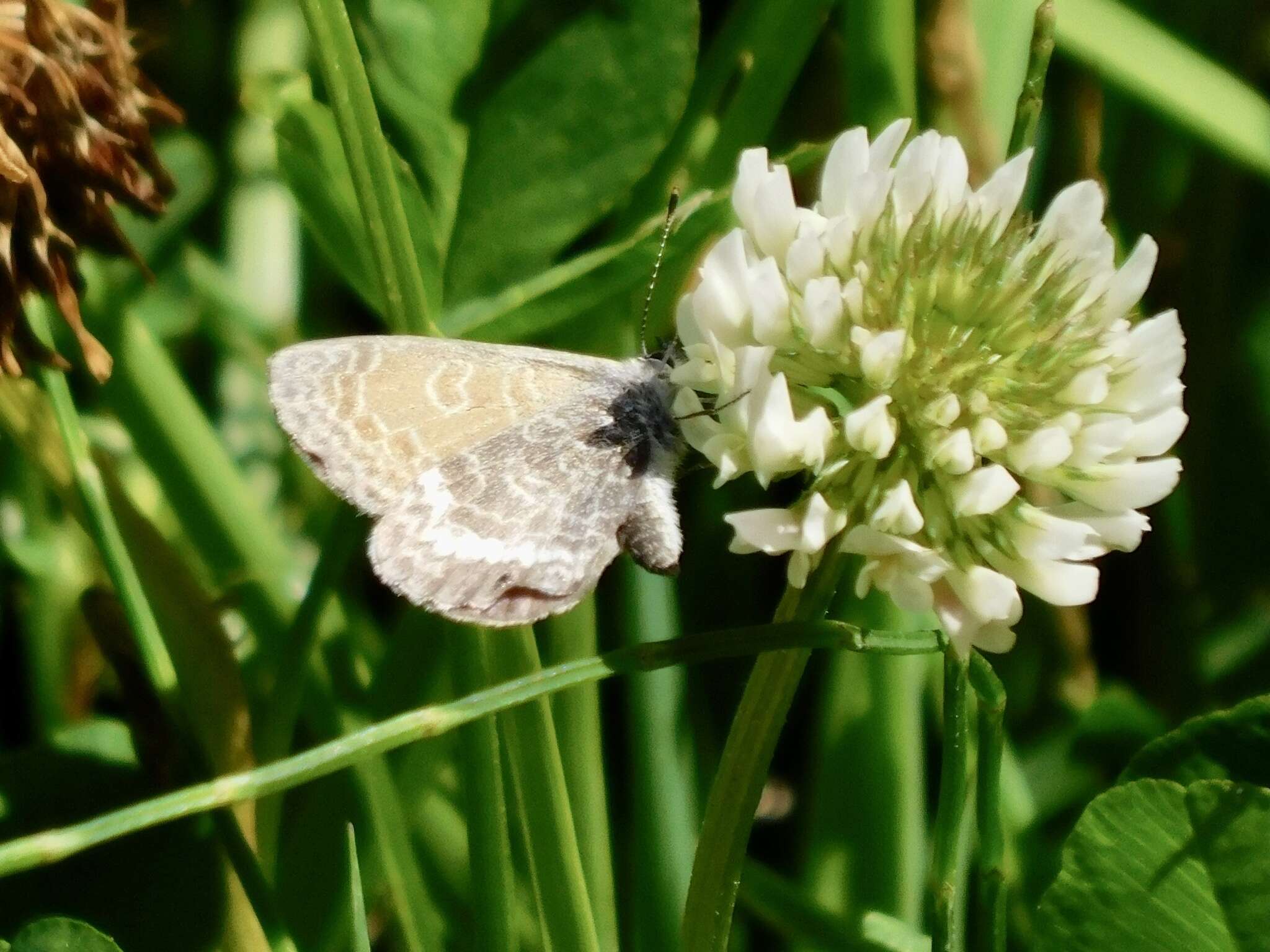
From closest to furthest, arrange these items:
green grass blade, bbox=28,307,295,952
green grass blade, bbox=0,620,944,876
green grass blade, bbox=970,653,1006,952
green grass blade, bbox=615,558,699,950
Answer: green grass blade, bbox=0,620,944,876
green grass blade, bbox=970,653,1006,952
green grass blade, bbox=28,307,295,952
green grass blade, bbox=615,558,699,950

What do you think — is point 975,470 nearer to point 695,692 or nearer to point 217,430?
point 695,692

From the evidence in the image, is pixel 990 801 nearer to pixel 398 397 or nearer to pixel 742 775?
pixel 742 775

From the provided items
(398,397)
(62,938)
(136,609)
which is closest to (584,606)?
(398,397)

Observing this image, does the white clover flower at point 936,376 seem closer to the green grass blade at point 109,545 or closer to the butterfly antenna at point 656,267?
the butterfly antenna at point 656,267

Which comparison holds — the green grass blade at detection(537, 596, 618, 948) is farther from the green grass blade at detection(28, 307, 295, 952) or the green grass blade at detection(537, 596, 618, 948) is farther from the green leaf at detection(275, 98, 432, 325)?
the green leaf at detection(275, 98, 432, 325)

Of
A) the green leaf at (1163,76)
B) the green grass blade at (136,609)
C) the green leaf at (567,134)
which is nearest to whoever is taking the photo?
the green grass blade at (136,609)

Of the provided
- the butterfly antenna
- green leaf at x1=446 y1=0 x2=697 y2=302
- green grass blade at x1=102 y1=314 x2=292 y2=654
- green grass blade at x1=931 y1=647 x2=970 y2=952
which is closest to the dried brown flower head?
green grass blade at x1=102 y1=314 x2=292 y2=654

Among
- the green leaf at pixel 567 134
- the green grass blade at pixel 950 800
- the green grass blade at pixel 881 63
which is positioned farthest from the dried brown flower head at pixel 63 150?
the green grass blade at pixel 950 800
